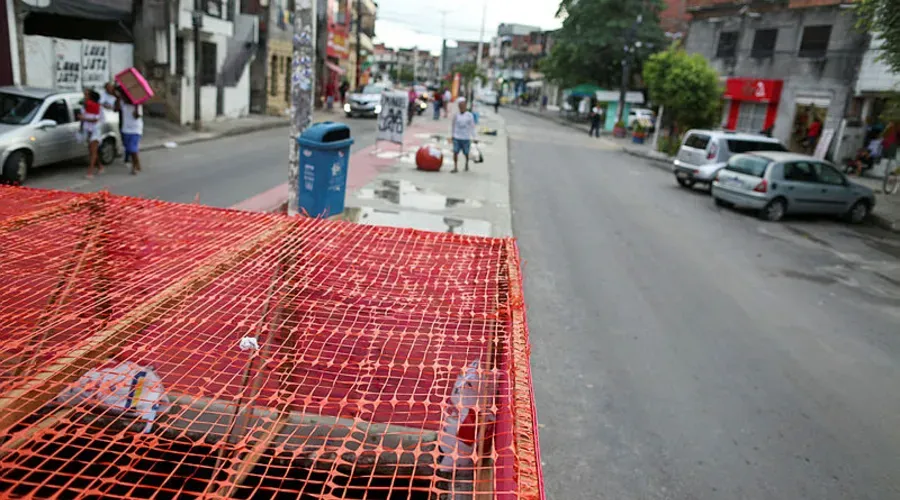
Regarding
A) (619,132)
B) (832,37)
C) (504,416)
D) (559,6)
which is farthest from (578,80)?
(504,416)

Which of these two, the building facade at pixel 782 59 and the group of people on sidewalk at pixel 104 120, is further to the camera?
the building facade at pixel 782 59

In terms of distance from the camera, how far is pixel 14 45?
1478 cm

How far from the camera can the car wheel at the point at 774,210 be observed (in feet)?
45.5

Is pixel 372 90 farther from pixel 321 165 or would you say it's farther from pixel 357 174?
pixel 321 165

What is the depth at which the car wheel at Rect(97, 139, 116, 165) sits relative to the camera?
1294cm

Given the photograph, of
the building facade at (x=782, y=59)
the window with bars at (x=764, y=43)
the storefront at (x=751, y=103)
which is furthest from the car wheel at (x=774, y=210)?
the window with bars at (x=764, y=43)

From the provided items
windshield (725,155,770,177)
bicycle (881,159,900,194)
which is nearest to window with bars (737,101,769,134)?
bicycle (881,159,900,194)

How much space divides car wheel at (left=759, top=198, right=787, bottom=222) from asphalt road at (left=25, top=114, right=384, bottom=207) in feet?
35.3

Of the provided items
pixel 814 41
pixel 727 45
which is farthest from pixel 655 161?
pixel 727 45

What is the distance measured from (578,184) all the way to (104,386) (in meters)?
15.7

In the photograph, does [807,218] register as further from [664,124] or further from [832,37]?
[664,124]

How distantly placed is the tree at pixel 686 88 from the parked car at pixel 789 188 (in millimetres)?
13016

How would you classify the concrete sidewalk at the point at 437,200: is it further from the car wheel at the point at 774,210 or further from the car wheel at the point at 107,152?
the car wheel at the point at 774,210

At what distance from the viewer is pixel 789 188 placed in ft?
45.3
